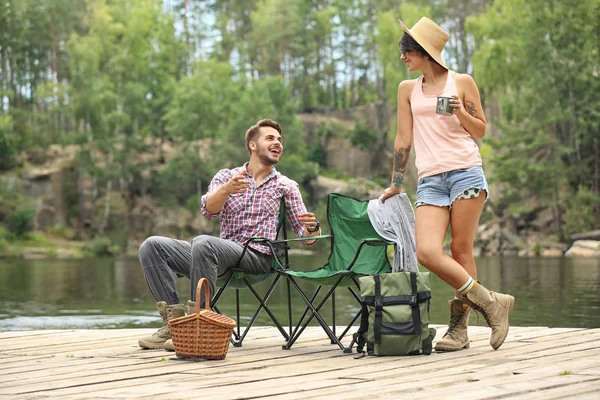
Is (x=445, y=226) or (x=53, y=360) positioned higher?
(x=445, y=226)

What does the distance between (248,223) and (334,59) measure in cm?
4676

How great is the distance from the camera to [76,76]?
37.5 m

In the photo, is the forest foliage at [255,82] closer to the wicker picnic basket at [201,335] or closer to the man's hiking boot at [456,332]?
the man's hiking boot at [456,332]

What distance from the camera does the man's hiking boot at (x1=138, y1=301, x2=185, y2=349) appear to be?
4.44 metres

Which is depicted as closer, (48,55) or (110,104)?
(110,104)

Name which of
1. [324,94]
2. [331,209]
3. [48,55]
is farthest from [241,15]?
[331,209]

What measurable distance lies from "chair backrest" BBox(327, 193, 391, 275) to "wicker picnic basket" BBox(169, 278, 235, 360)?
1.00 meters

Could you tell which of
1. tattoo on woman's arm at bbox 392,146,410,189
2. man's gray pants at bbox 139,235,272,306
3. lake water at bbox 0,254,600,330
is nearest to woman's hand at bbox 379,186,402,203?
tattoo on woman's arm at bbox 392,146,410,189

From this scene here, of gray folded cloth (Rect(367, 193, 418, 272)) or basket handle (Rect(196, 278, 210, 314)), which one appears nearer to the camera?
basket handle (Rect(196, 278, 210, 314))

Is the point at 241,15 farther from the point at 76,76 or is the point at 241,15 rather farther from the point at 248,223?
the point at 248,223

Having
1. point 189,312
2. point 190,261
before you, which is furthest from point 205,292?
point 190,261

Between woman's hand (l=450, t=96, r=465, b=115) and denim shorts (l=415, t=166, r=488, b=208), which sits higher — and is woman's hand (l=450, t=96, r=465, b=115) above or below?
above

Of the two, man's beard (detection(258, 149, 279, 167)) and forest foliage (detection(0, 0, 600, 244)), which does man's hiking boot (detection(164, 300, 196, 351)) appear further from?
forest foliage (detection(0, 0, 600, 244))

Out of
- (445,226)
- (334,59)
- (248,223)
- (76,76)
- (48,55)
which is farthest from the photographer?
(334,59)
